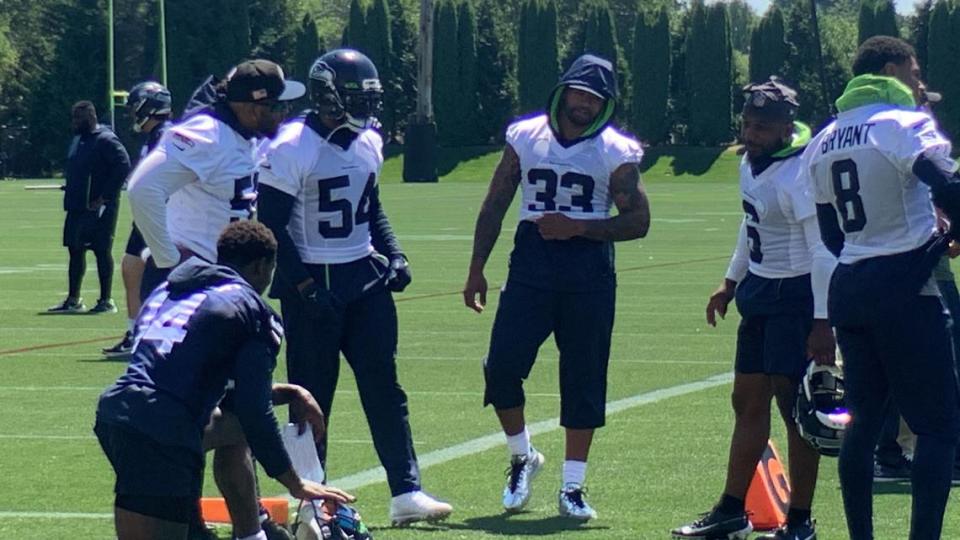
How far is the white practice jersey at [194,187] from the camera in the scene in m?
8.38

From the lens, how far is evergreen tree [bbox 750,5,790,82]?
7644 cm

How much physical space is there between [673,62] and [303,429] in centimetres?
7405

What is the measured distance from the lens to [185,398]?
20.2 feet

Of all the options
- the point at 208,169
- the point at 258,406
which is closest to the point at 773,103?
the point at 208,169

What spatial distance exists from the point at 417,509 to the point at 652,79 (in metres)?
70.7

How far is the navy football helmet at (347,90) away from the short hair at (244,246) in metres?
2.11

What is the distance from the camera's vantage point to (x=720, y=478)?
375 inches

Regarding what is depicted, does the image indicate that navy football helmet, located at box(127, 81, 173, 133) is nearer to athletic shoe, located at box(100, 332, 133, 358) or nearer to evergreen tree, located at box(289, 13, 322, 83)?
athletic shoe, located at box(100, 332, 133, 358)

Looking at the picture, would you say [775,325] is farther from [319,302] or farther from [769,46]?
[769,46]

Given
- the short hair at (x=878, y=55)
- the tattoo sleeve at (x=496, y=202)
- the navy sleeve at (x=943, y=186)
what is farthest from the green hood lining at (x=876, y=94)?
the tattoo sleeve at (x=496, y=202)

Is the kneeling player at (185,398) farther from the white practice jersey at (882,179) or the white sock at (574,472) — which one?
the white sock at (574,472)

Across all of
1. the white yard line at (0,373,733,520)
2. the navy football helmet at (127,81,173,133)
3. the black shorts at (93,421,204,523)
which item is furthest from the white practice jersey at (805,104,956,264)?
the navy football helmet at (127,81,173,133)

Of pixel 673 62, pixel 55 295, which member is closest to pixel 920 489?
pixel 55 295

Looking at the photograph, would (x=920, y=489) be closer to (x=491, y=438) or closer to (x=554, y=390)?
(x=491, y=438)
